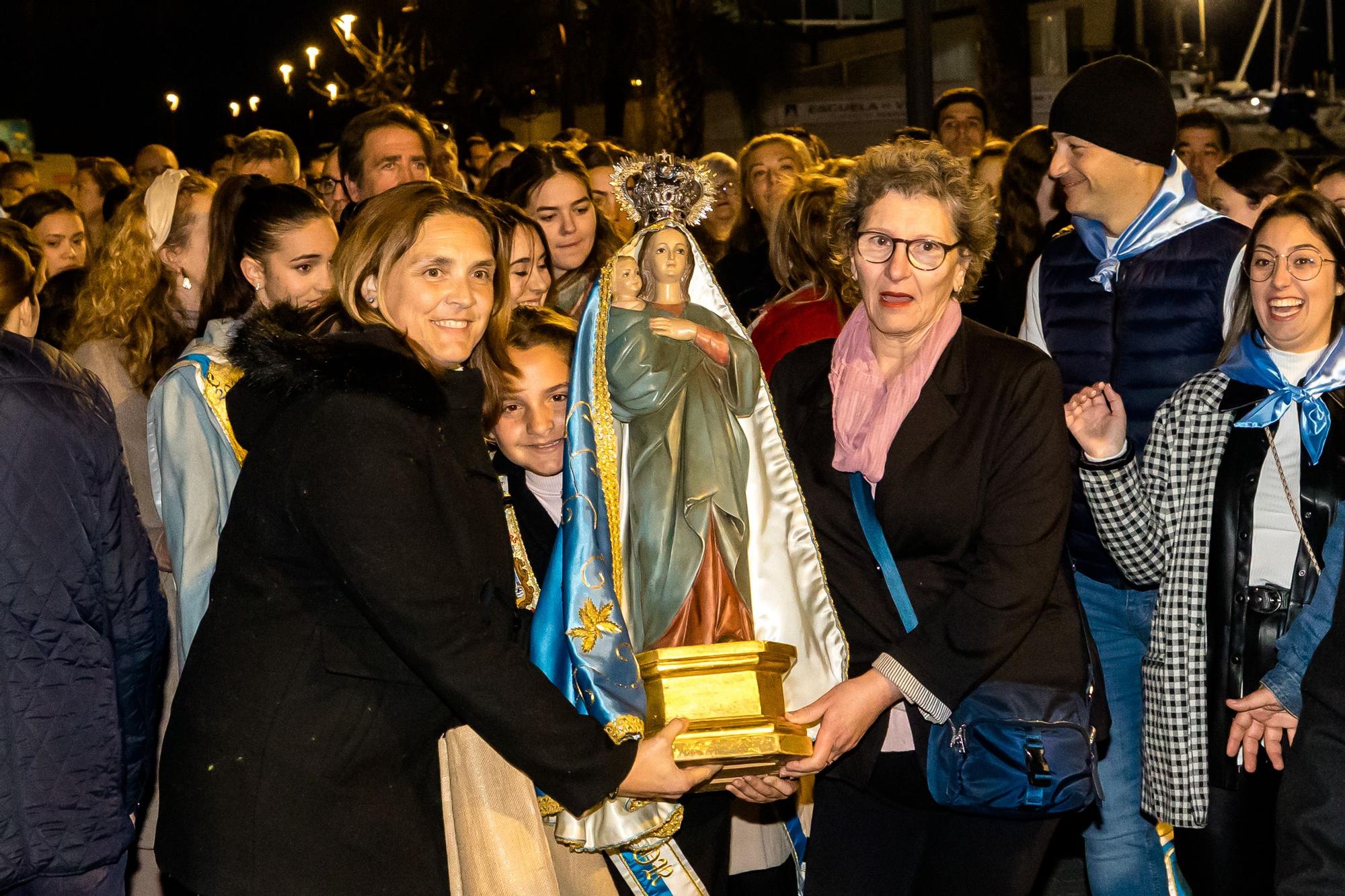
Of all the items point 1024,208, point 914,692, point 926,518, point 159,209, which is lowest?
point 914,692

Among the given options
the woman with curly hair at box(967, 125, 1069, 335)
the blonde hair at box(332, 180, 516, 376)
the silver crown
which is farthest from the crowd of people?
the woman with curly hair at box(967, 125, 1069, 335)

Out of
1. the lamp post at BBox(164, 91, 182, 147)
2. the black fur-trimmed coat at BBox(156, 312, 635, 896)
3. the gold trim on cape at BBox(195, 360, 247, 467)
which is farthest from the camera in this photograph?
the lamp post at BBox(164, 91, 182, 147)

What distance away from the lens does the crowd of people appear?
2.88 meters

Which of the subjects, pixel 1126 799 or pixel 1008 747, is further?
pixel 1126 799

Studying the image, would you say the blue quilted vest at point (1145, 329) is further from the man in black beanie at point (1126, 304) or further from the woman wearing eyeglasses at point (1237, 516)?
the woman wearing eyeglasses at point (1237, 516)

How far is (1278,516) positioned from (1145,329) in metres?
0.77

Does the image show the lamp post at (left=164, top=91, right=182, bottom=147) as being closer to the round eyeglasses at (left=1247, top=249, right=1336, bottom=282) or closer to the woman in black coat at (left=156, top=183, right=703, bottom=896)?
the round eyeglasses at (left=1247, top=249, right=1336, bottom=282)

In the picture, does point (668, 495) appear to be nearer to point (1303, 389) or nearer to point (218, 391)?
point (218, 391)

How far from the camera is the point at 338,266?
10.6 feet

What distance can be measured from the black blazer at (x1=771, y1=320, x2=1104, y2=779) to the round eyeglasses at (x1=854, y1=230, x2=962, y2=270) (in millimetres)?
196

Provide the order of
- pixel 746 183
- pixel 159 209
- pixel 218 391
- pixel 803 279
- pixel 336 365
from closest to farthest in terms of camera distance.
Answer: pixel 336 365
pixel 218 391
pixel 159 209
pixel 803 279
pixel 746 183

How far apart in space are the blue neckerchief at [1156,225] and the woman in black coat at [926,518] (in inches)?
40.4

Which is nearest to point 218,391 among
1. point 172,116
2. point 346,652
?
point 346,652

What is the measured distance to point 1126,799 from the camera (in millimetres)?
4457
